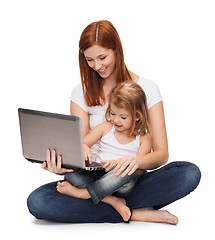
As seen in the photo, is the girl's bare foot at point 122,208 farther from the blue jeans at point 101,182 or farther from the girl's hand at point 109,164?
the girl's hand at point 109,164

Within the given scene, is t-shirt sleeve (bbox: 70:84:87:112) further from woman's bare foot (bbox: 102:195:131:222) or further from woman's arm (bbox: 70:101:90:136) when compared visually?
woman's bare foot (bbox: 102:195:131:222)

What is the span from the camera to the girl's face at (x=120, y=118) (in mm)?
4973

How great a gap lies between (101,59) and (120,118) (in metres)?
0.48

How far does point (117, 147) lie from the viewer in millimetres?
5133

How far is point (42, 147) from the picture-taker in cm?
486

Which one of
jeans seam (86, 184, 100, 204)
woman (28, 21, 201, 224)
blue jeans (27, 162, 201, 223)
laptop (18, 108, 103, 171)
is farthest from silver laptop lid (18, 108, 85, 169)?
blue jeans (27, 162, 201, 223)

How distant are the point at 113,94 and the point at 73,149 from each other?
57 cm

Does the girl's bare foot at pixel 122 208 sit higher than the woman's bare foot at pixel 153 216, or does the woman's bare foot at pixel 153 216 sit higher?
the girl's bare foot at pixel 122 208

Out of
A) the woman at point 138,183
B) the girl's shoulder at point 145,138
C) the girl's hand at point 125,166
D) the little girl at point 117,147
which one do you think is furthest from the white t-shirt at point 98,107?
the girl's hand at point 125,166

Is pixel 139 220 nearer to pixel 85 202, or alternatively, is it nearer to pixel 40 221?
pixel 85 202

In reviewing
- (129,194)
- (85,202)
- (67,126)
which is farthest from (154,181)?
(67,126)

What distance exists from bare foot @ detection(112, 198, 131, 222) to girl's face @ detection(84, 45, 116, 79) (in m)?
0.97

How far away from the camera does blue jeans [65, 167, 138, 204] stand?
489 cm

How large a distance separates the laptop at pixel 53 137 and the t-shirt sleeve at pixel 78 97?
2.09ft
